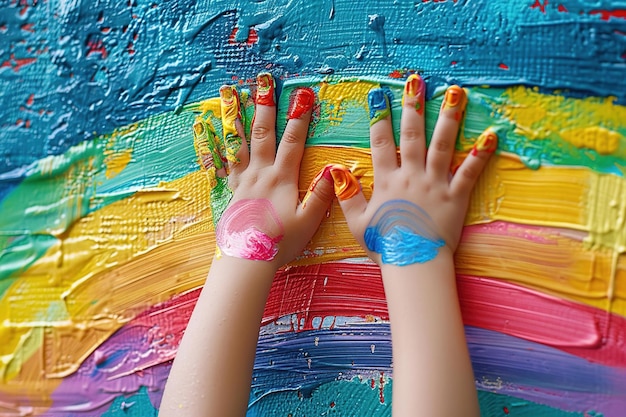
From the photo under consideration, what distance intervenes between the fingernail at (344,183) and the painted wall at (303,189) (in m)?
0.03

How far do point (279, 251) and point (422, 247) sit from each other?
245 mm

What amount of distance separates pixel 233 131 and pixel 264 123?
0.06m

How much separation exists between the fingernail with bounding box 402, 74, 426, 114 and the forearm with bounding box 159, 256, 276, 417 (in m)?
0.36

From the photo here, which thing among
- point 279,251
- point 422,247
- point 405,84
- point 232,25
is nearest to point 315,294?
point 279,251

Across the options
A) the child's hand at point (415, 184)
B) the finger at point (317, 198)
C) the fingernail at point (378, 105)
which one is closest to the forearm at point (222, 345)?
the finger at point (317, 198)

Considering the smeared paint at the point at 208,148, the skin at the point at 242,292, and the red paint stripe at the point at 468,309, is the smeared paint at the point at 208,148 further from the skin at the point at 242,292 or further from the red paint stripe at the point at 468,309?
the red paint stripe at the point at 468,309

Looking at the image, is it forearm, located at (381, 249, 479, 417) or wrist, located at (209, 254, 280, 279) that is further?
wrist, located at (209, 254, 280, 279)

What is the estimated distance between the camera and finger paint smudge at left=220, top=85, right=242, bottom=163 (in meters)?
0.97

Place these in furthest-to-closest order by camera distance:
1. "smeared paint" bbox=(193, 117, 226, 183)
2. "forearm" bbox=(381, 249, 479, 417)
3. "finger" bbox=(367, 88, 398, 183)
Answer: "smeared paint" bbox=(193, 117, 226, 183) → "finger" bbox=(367, 88, 398, 183) → "forearm" bbox=(381, 249, 479, 417)

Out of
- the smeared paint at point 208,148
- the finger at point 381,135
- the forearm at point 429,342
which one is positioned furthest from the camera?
the smeared paint at point 208,148

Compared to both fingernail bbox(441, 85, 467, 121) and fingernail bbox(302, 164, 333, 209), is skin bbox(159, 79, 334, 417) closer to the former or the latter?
fingernail bbox(302, 164, 333, 209)

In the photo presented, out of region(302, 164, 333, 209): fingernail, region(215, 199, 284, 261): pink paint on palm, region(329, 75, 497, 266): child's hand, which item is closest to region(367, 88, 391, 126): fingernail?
region(329, 75, 497, 266): child's hand

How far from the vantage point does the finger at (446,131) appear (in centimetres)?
84

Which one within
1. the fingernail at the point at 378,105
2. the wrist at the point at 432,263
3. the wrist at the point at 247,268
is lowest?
the wrist at the point at 247,268
